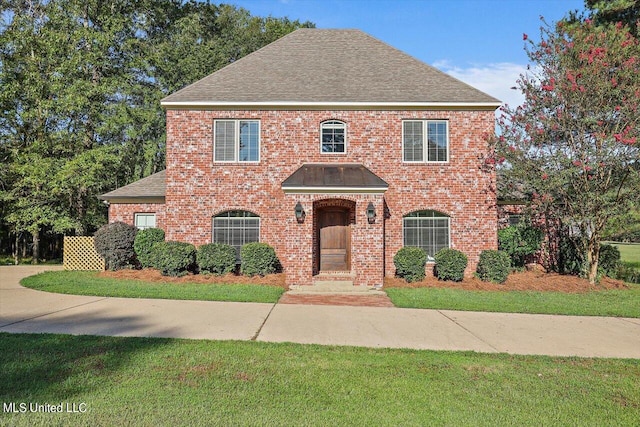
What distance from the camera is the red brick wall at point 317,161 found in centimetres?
1330

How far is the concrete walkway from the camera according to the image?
6000mm

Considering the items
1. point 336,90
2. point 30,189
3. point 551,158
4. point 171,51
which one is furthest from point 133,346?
point 171,51

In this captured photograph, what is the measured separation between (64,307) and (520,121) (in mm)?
13716

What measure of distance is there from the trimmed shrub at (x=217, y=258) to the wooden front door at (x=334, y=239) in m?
2.96

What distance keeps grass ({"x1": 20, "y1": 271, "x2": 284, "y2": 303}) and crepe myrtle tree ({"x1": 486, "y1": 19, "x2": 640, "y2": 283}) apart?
8840mm

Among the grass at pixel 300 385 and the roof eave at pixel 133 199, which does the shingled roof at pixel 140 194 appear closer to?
the roof eave at pixel 133 199

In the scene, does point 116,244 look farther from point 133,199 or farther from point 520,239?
point 520,239

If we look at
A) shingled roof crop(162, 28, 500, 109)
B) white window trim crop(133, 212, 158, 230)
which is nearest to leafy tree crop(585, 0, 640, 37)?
shingled roof crop(162, 28, 500, 109)

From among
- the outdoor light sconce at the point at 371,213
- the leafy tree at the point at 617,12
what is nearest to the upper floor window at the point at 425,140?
the outdoor light sconce at the point at 371,213

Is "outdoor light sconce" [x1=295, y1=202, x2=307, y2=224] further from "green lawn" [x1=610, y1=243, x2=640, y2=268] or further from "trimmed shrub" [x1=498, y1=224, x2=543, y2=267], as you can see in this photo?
"green lawn" [x1=610, y1=243, x2=640, y2=268]

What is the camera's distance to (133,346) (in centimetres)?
546

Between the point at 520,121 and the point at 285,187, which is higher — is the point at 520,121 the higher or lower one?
the higher one

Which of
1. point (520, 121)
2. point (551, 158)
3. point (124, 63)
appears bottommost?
point (551, 158)

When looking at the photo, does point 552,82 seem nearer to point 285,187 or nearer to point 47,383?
point 285,187
